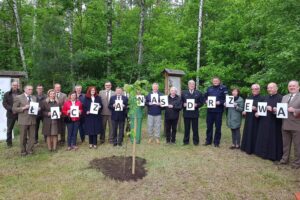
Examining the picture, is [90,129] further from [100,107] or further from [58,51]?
[58,51]

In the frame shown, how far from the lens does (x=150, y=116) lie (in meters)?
9.82

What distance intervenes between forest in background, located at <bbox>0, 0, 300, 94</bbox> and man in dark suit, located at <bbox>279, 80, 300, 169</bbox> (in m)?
4.50

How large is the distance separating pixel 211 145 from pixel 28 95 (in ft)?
19.9

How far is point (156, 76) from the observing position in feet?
57.3

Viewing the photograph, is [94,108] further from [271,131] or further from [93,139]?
[271,131]

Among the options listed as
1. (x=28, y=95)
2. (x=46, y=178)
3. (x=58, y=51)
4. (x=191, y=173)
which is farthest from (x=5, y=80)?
(x=191, y=173)

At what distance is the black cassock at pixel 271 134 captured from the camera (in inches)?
308

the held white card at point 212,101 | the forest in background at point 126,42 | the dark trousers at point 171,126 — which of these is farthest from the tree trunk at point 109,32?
the held white card at point 212,101

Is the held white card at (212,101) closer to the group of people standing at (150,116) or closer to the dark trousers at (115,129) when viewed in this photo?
the group of people standing at (150,116)

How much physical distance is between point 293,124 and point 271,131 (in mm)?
811

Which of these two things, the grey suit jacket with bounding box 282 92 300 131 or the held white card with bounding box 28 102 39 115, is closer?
the grey suit jacket with bounding box 282 92 300 131

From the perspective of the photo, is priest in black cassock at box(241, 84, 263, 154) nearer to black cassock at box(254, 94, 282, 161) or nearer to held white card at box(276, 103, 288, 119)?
black cassock at box(254, 94, 282, 161)

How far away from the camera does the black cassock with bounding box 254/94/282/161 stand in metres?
7.82

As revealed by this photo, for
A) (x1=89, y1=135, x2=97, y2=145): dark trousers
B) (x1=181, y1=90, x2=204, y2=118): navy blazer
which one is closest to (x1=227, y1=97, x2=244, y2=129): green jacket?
(x1=181, y1=90, x2=204, y2=118): navy blazer
